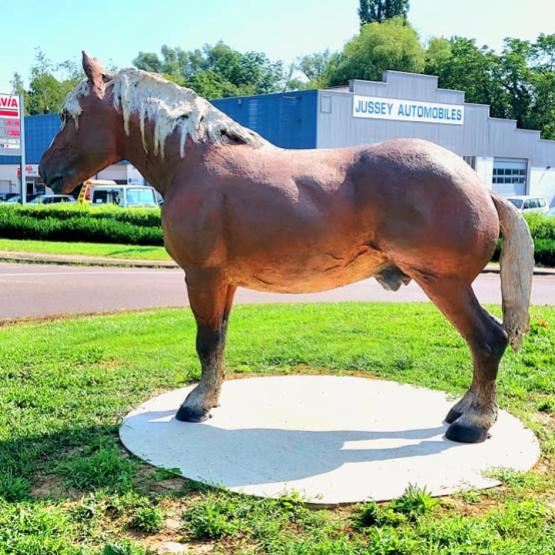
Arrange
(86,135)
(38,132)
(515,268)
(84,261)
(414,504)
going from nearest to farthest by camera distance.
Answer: (414,504), (515,268), (86,135), (84,261), (38,132)

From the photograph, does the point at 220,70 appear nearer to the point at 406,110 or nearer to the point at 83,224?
the point at 406,110

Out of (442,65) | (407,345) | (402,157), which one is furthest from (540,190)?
(402,157)

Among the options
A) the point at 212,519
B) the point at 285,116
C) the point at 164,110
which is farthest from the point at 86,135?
the point at 285,116

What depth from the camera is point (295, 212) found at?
4.25 metres

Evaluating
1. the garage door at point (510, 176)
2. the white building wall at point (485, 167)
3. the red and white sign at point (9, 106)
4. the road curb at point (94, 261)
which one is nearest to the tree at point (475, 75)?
the garage door at point (510, 176)

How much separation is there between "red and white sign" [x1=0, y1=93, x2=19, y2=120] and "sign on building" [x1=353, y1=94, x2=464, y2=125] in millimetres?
15452

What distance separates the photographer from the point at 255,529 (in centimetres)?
324

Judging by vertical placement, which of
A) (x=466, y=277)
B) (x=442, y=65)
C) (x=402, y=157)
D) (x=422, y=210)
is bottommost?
(x=466, y=277)

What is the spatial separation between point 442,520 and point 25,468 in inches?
94.4

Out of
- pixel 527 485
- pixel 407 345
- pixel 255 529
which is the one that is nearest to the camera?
pixel 255 529

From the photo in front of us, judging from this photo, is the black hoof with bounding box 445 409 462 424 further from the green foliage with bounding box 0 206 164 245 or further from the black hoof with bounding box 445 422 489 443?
the green foliage with bounding box 0 206 164 245

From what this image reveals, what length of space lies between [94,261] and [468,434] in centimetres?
1436

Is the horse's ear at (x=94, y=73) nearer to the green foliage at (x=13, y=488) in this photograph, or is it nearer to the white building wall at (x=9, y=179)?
the green foliage at (x=13, y=488)

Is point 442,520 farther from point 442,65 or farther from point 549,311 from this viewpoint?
point 442,65
